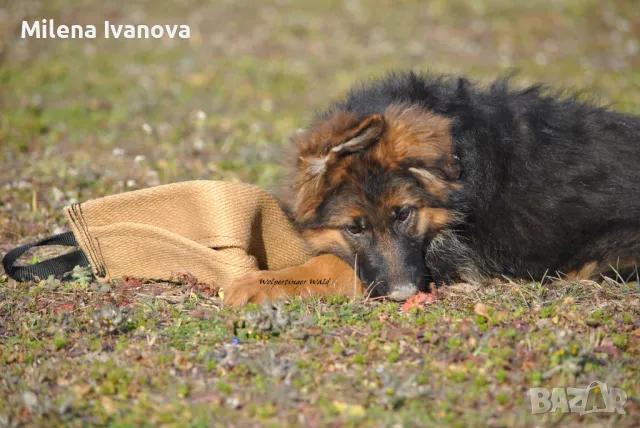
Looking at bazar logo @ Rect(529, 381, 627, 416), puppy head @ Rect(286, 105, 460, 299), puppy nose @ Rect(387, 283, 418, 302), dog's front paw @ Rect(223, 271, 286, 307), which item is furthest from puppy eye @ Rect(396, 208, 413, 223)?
bazar logo @ Rect(529, 381, 627, 416)

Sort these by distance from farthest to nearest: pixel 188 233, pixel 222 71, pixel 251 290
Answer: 1. pixel 222 71
2. pixel 188 233
3. pixel 251 290

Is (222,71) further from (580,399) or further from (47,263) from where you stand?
(580,399)

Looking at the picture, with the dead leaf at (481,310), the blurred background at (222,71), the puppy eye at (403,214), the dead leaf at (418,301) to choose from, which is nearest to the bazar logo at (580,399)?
the dead leaf at (481,310)

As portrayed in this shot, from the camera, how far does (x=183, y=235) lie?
489 cm

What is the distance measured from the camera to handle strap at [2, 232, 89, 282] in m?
4.86

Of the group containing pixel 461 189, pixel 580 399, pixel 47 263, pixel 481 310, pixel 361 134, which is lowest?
pixel 580 399

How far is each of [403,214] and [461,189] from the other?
431 millimetres

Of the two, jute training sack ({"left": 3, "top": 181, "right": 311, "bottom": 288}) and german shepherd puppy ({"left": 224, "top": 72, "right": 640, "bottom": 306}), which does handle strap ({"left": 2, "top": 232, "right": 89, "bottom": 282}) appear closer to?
jute training sack ({"left": 3, "top": 181, "right": 311, "bottom": 288})

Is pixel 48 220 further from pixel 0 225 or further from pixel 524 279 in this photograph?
pixel 524 279

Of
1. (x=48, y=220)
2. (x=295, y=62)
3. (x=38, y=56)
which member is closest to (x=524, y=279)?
(x=48, y=220)

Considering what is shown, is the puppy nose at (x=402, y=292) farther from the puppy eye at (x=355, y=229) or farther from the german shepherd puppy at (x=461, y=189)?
the puppy eye at (x=355, y=229)

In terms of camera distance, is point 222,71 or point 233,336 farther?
point 222,71

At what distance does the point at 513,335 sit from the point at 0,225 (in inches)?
176

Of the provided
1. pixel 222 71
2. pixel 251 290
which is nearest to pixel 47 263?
pixel 251 290
